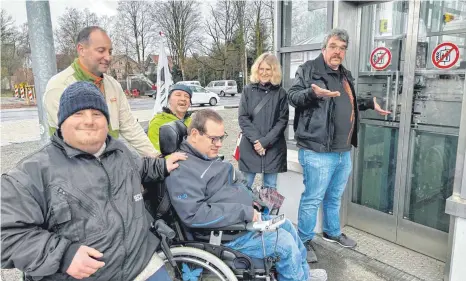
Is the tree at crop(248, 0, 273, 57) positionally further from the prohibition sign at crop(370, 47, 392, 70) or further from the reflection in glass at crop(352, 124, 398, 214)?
the reflection in glass at crop(352, 124, 398, 214)

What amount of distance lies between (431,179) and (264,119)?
1502 mm

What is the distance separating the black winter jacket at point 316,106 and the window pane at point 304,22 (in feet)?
A: 2.37

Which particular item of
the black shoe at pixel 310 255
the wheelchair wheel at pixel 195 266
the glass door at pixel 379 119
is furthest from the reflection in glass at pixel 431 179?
the wheelchair wheel at pixel 195 266

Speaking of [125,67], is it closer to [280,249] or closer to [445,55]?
[445,55]

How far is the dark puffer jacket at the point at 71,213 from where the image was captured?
1333mm

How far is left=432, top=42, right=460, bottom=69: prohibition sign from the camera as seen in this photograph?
273 cm

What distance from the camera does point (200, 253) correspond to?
5.97 feet

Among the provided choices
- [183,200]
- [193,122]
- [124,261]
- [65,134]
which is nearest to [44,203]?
[65,134]

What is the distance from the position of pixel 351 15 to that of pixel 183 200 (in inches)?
95.2

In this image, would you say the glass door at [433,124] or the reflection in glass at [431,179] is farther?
the reflection in glass at [431,179]

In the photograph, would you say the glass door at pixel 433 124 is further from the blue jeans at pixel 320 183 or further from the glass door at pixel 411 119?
the blue jeans at pixel 320 183

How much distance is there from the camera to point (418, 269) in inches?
110


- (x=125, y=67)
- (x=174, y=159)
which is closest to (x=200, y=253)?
(x=174, y=159)

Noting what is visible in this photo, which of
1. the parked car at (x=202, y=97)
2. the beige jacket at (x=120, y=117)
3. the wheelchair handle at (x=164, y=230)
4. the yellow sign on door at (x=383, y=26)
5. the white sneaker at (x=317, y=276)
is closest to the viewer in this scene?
the wheelchair handle at (x=164, y=230)
